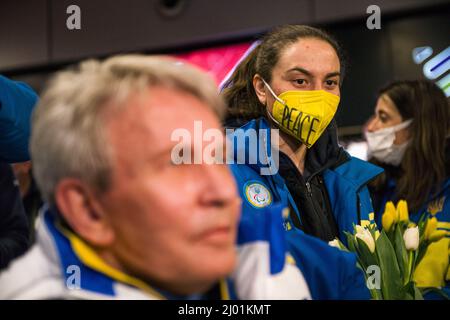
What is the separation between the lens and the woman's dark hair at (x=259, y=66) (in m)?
1.62

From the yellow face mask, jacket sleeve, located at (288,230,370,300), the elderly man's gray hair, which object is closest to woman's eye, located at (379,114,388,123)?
the yellow face mask

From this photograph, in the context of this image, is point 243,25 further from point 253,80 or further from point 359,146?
point 359,146

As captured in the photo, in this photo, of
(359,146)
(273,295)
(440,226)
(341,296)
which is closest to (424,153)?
(359,146)

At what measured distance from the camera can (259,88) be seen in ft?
5.50

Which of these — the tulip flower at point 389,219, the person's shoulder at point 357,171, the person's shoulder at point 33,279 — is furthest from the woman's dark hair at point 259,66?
the person's shoulder at point 33,279

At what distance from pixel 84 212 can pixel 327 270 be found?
48cm

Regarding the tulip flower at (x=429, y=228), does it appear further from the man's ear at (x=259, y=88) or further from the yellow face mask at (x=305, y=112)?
the man's ear at (x=259, y=88)

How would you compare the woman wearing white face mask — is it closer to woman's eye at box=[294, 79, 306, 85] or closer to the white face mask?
the white face mask

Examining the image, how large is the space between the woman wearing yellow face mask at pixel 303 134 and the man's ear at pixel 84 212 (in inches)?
22.8

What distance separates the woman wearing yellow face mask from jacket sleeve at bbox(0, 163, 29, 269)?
537 millimetres

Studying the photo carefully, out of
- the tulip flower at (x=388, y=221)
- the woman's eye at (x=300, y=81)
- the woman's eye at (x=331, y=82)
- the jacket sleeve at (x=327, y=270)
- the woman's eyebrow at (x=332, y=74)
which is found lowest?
the jacket sleeve at (x=327, y=270)

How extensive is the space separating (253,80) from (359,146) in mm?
1868

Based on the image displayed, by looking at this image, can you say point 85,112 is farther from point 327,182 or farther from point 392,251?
point 327,182
